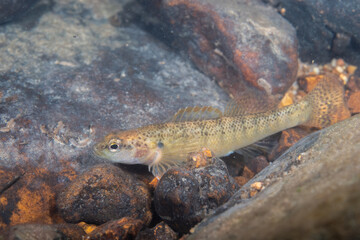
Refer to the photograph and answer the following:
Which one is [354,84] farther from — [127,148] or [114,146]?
[114,146]

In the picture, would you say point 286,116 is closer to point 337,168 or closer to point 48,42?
point 337,168

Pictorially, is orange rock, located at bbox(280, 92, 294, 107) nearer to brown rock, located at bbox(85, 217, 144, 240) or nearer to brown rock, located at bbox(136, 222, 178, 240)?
brown rock, located at bbox(136, 222, 178, 240)

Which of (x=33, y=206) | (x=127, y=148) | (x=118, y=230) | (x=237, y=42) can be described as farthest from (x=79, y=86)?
(x=237, y=42)

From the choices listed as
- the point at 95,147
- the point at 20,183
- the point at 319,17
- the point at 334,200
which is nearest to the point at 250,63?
the point at 319,17

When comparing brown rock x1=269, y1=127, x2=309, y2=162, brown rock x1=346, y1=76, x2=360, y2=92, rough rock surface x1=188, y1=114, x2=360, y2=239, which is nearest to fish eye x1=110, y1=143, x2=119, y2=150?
rough rock surface x1=188, y1=114, x2=360, y2=239

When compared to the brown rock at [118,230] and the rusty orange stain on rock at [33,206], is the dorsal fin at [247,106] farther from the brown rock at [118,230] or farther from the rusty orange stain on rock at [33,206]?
the rusty orange stain on rock at [33,206]

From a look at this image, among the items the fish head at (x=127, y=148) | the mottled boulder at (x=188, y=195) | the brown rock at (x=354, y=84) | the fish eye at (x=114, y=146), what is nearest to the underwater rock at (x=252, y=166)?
the mottled boulder at (x=188, y=195)
